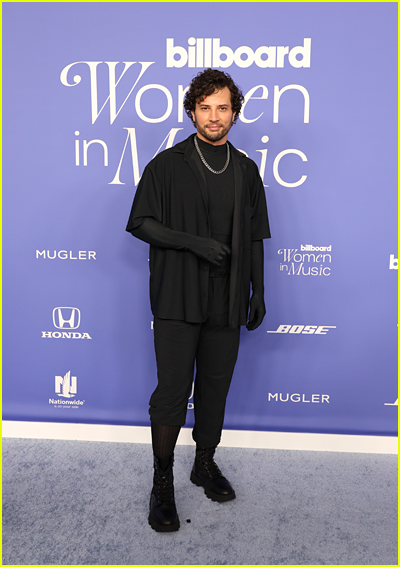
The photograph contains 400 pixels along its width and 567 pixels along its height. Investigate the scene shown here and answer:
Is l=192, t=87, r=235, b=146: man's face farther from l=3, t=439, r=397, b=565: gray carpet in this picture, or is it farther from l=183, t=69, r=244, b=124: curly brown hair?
l=3, t=439, r=397, b=565: gray carpet

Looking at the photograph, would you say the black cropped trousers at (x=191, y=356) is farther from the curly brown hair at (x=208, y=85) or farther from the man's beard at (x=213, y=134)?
the curly brown hair at (x=208, y=85)

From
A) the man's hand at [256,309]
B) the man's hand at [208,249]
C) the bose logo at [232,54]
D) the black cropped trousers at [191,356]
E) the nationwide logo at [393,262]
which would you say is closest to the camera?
the man's hand at [208,249]

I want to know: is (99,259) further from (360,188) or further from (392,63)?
(392,63)

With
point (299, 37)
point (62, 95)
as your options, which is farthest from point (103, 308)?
point (299, 37)

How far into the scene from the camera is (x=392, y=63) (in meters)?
1.92

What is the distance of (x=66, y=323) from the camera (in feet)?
7.16

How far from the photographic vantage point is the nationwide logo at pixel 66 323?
2172mm

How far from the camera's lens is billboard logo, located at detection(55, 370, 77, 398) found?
223 centimetres

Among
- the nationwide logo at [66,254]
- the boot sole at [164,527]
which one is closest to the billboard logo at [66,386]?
the nationwide logo at [66,254]

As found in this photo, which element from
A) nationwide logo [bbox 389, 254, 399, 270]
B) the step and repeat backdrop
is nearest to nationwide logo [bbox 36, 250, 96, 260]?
the step and repeat backdrop

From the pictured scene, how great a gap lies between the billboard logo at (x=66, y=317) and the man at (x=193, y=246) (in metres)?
0.70

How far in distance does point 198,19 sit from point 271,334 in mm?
1550

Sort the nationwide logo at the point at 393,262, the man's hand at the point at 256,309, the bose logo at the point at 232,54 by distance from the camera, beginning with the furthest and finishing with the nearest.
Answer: the nationwide logo at the point at 393,262, the bose logo at the point at 232,54, the man's hand at the point at 256,309

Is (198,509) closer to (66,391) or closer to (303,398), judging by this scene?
(303,398)
